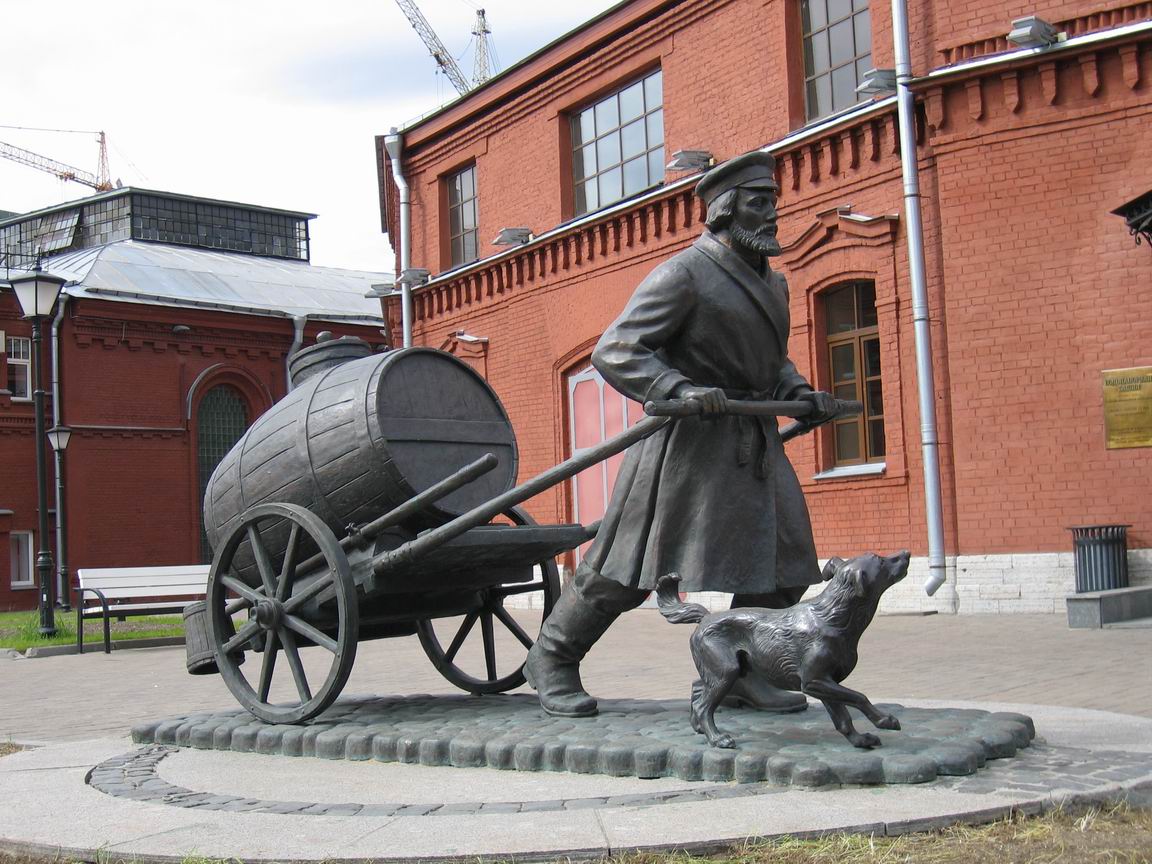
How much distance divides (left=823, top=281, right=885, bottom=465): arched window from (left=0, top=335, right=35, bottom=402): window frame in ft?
71.4

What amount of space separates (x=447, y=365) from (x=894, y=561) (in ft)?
8.59

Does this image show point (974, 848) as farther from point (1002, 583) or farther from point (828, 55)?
point (828, 55)

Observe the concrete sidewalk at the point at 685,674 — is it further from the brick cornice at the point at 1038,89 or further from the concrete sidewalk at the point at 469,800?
the brick cornice at the point at 1038,89

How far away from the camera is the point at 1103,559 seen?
477 inches

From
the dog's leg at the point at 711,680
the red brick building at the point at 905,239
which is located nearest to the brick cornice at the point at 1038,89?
the red brick building at the point at 905,239

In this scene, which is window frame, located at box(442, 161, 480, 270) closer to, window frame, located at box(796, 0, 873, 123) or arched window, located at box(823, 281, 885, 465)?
window frame, located at box(796, 0, 873, 123)

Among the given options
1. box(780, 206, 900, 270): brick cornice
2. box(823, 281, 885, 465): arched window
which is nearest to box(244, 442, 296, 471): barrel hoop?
box(780, 206, 900, 270): brick cornice

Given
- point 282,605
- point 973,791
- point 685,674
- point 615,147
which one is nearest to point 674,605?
point 973,791

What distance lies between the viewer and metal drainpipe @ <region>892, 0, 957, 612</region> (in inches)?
529

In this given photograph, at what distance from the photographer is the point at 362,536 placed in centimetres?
588

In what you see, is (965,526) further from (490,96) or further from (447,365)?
(490,96)

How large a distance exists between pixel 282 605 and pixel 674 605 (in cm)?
207

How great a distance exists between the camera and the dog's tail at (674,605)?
4871 mm

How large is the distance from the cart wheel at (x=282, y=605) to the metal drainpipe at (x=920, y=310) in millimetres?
8477
